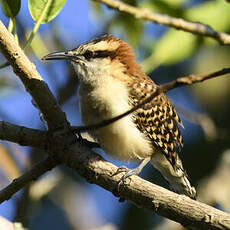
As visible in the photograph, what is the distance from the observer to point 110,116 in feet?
10.9

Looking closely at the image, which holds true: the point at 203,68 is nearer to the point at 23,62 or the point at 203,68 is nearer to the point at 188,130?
the point at 188,130

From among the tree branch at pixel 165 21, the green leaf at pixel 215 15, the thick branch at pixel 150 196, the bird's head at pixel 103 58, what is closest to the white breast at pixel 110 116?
the bird's head at pixel 103 58

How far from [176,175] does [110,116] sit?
917mm

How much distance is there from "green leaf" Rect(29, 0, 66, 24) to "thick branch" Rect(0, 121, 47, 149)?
57cm

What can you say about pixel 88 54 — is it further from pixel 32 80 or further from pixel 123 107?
pixel 32 80

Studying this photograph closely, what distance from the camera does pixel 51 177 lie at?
380 cm

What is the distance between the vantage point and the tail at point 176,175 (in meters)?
3.85

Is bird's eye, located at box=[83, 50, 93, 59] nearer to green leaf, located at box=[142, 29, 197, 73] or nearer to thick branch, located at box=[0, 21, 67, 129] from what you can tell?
green leaf, located at box=[142, 29, 197, 73]

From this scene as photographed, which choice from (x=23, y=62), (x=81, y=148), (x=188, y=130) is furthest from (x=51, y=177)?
(x=188, y=130)

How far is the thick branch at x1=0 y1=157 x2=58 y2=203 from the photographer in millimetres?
2582

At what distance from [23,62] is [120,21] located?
4.84 feet

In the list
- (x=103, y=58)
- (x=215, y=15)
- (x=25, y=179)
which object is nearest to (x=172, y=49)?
(x=215, y=15)

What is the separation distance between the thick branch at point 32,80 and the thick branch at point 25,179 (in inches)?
7.8

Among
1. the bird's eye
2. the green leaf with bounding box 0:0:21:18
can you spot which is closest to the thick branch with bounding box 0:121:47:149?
the green leaf with bounding box 0:0:21:18
